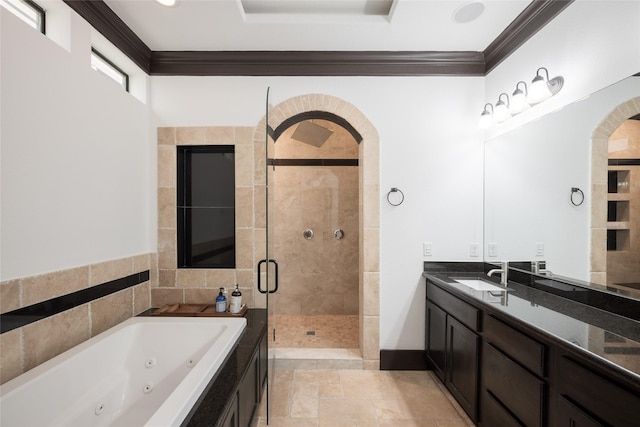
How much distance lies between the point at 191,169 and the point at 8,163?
4.22 feet

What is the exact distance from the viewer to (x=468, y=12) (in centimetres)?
197

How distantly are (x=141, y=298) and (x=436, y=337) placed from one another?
8.19 feet

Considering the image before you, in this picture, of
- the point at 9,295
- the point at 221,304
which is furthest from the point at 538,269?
the point at 9,295

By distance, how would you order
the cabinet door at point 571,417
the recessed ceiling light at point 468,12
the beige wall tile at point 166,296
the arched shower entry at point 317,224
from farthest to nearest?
→ the arched shower entry at point 317,224
the beige wall tile at point 166,296
the recessed ceiling light at point 468,12
the cabinet door at point 571,417

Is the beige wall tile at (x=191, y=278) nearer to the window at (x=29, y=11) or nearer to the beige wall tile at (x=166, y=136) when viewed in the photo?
the beige wall tile at (x=166, y=136)

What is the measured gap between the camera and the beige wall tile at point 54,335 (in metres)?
1.41

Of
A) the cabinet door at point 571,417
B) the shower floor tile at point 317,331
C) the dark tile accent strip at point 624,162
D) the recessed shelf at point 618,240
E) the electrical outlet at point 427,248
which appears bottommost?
the shower floor tile at point 317,331

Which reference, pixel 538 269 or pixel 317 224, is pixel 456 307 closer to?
pixel 538 269

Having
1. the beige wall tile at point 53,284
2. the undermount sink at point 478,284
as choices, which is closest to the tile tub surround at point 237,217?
the beige wall tile at point 53,284

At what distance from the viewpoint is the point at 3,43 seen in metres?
1.30

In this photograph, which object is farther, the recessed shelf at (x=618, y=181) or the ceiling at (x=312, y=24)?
the ceiling at (x=312, y=24)

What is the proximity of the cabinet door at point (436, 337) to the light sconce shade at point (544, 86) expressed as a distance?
1683 millimetres

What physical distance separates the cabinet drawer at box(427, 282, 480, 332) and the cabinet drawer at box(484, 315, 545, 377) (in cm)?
9

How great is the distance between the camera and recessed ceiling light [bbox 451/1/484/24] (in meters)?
1.90
